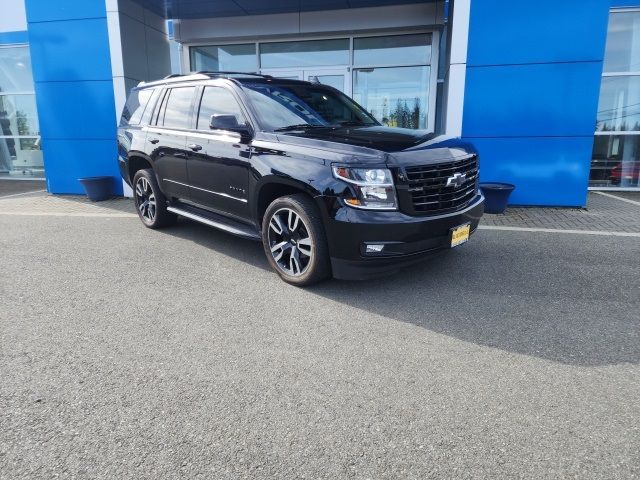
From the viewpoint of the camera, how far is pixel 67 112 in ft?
32.3

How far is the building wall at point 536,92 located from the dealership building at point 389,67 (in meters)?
0.02

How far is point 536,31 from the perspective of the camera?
25.5 ft

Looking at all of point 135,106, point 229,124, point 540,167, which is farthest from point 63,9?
point 540,167

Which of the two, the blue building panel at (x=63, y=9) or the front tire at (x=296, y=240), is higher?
the blue building panel at (x=63, y=9)

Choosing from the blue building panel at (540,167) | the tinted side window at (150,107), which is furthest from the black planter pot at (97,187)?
the blue building panel at (540,167)

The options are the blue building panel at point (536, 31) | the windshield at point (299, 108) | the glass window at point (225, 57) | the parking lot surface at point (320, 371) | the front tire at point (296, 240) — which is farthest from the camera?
the glass window at point (225, 57)

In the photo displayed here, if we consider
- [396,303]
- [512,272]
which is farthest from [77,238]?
[512,272]

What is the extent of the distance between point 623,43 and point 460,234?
8922 mm

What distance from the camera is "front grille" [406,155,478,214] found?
156 inches

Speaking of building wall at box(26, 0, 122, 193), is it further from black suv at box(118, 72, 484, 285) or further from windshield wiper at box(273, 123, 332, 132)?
windshield wiper at box(273, 123, 332, 132)

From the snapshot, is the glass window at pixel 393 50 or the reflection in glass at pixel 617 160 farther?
the glass window at pixel 393 50

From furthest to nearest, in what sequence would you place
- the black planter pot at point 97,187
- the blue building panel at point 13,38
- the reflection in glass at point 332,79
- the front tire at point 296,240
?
1. the blue building panel at point 13,38
2. the reflection in glass at point 332,79
3. the black planter pot at point 97,187
4. the front tire at point 296,240

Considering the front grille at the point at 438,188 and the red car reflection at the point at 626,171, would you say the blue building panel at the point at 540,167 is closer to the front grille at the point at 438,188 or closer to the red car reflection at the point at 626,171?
the red car reflection at the point at 626,171

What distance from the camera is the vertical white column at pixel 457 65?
25.6 ft
